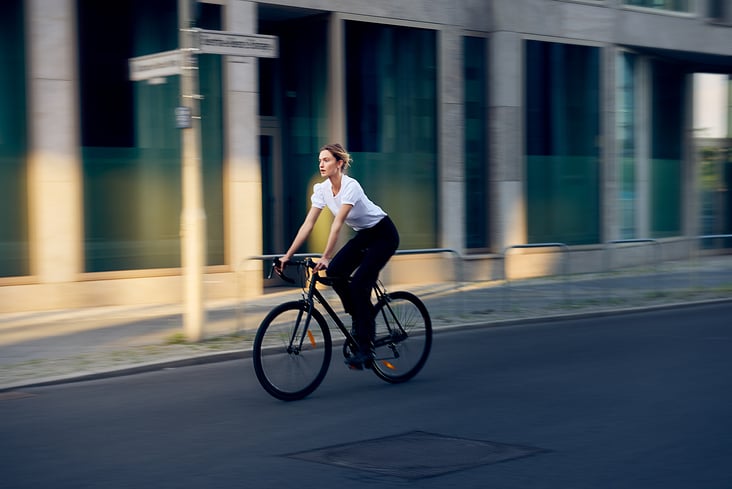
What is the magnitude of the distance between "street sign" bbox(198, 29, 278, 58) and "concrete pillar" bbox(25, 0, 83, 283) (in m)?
4.24

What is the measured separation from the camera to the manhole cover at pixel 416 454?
5.64 metres

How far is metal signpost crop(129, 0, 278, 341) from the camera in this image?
10422 mm

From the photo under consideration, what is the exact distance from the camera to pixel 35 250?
45.1 feet

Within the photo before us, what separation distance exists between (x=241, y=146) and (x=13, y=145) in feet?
11.4

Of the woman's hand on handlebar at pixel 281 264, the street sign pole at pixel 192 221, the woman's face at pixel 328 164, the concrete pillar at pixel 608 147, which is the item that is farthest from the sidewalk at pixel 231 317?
the concrete pillar at pixel 608 147

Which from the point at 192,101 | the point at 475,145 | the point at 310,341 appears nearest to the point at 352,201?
the point at 310,341

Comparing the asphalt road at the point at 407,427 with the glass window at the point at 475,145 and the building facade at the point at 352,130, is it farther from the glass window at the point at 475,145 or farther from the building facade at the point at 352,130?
the glass window at the point at 475,145

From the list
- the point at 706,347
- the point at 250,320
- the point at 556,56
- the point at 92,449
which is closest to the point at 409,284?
the point at 250,320

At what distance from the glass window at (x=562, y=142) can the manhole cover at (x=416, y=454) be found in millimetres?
14355

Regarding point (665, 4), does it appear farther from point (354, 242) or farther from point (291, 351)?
point (291, 351)

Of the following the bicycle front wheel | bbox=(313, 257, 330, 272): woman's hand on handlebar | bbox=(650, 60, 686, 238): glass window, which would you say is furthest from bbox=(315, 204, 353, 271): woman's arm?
bbox=(650, 60, 686, 238): glass window

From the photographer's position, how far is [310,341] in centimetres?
781

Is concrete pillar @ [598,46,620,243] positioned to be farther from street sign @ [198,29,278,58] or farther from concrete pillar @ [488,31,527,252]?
street sign @ [198,29,278,58]

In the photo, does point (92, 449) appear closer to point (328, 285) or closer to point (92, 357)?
point (328, 285)
